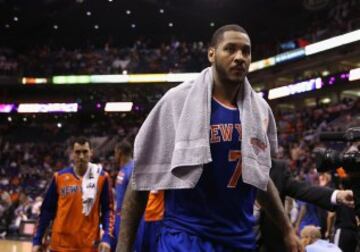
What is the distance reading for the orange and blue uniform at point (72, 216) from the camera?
5273 millimetres

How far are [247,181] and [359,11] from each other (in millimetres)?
27233

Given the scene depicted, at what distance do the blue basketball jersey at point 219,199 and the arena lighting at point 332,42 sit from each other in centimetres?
2479

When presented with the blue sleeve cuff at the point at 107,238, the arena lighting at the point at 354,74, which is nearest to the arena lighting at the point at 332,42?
the arena lighting at the point at 354,74

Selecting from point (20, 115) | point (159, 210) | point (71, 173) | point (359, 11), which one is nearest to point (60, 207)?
point (71, 173)

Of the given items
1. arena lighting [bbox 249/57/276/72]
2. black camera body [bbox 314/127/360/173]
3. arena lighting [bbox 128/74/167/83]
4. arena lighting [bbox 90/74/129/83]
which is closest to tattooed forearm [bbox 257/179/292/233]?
black camera body [bbox 314/127/360/173]

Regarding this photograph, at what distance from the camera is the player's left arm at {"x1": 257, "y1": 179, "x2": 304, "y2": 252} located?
2.88 metres

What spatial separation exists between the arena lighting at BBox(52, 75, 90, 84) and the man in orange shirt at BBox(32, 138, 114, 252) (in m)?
30.1

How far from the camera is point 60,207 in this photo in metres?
5.39

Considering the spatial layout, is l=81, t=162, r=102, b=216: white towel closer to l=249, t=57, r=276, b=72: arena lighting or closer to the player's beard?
the player's beard

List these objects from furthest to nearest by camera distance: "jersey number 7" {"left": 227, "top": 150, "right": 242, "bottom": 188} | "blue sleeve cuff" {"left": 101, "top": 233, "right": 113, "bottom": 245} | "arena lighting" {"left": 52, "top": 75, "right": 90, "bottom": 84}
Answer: "arena lighting" {"left": 52, "top": 75, "right": 90, "bottom": 84}
"blue sleeve cuff" {"left": 101, "top": 233, "right": 113, "bottom": 245}
"jersey number 7" {"left": 227, "top": 150, "right": 242, "bottom": 188}

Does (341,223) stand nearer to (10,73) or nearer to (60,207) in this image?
(60,207)

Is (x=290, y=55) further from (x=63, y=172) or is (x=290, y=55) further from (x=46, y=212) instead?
(x=46, y=212)

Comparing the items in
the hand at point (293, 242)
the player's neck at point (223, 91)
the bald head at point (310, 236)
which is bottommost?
the bald head at point (310, 236)

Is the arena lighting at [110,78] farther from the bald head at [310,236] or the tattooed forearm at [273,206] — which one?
the tattooed forearm at [273,206]
